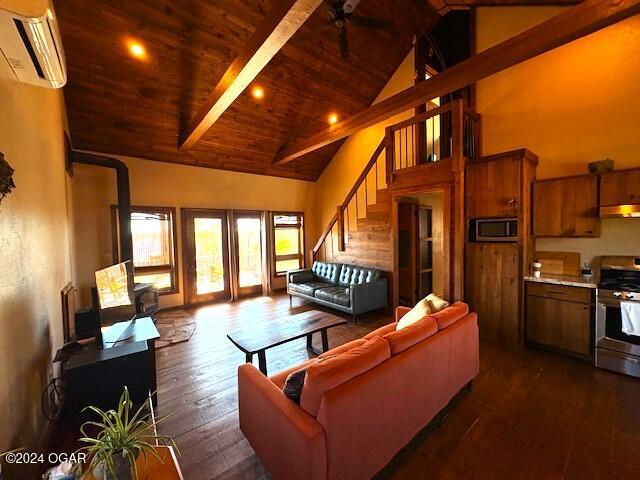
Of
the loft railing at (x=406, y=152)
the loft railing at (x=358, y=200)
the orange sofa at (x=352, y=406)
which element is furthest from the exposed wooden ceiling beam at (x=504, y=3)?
the orange sofa at (x=352, y=406)

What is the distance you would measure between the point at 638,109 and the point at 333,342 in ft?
14.5

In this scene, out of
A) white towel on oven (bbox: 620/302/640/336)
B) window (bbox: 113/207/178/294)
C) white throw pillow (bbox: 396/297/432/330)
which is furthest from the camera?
window (bbox: 113/207/178/294)

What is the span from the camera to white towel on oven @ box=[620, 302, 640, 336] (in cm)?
250

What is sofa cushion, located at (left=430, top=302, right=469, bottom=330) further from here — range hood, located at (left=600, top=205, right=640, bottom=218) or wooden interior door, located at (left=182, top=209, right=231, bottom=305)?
wooden interior door, located at (left=182, top=209, right=231, bottom=305)

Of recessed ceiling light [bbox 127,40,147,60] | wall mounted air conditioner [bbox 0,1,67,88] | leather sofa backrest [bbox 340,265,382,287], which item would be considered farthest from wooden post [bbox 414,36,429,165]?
wall mounted air conditioner [bbox 0,1,67,88]

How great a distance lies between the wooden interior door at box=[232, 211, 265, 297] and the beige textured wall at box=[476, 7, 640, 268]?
4.93 m

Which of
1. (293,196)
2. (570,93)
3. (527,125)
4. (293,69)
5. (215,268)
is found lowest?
(215,268)

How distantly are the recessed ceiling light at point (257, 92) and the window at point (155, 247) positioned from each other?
2.73m

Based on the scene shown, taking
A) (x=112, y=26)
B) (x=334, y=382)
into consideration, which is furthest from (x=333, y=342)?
(x=112, y=26)

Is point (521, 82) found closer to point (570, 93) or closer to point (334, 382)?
point (570, 93)

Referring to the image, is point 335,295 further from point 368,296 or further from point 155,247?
point 155,247

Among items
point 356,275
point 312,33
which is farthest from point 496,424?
point 312,33

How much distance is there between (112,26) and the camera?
326cm

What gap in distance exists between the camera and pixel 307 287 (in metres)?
5.30
